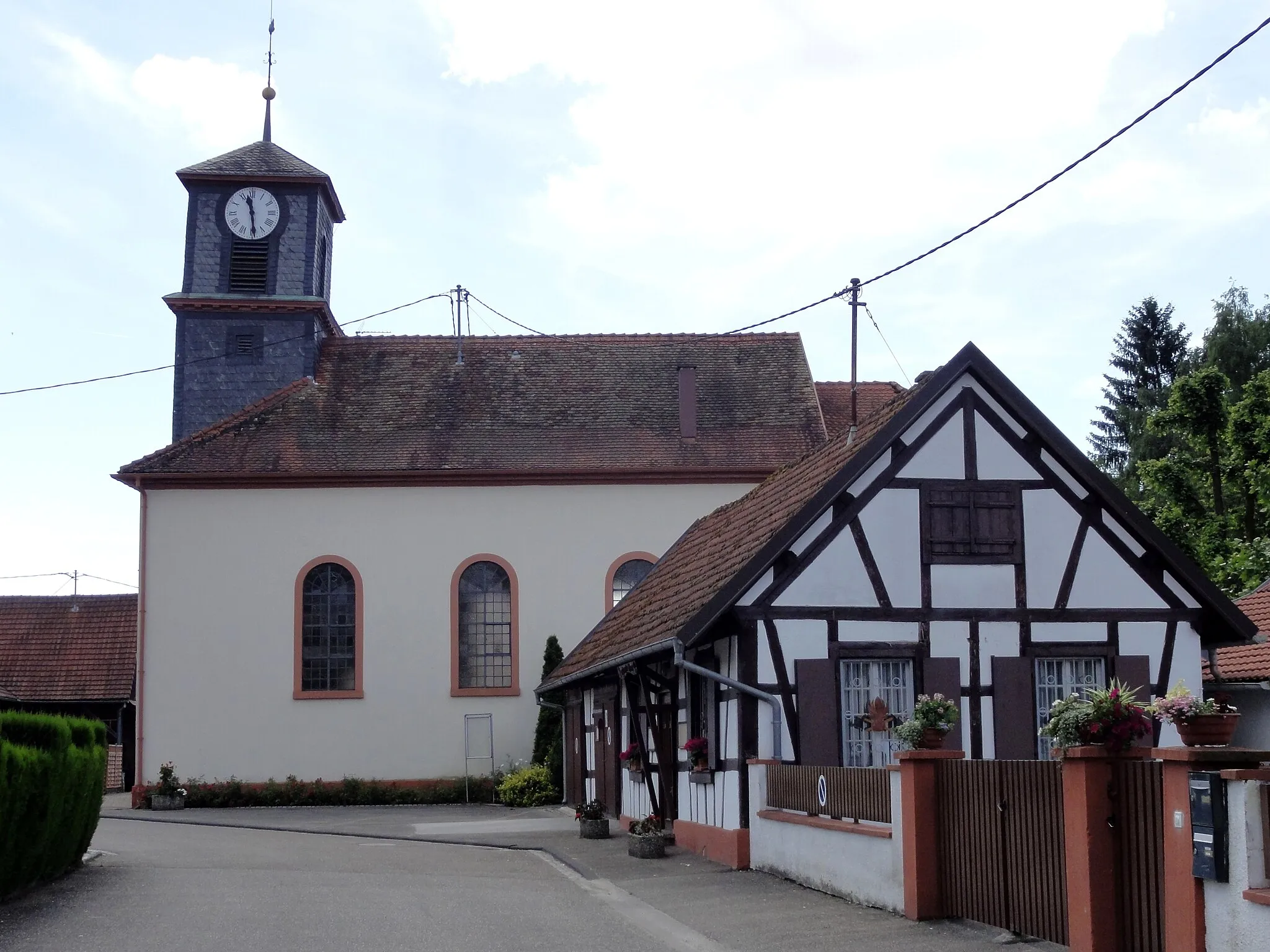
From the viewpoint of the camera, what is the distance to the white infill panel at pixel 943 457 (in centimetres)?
1667

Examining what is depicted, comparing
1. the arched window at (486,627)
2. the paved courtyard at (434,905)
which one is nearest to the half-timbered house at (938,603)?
the paved courtyard at (434,905)

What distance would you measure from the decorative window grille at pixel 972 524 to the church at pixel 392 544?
50.5ft

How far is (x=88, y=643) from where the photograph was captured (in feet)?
135

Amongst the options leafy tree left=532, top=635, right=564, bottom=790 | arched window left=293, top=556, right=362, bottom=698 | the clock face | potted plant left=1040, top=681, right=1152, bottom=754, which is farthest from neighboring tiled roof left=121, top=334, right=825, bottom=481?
potted plant left=1040, top=681, right=1152, bottom=754

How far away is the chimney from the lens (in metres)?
33.1

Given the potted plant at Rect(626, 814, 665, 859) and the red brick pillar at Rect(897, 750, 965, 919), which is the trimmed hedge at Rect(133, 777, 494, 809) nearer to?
the potted plant at Rect(626, 814, 665, 859)

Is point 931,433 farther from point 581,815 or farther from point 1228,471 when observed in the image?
point 1228,471

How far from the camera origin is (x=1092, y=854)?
9164 millimetres

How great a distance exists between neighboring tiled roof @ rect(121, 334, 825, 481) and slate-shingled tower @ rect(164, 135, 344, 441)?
3.58ft

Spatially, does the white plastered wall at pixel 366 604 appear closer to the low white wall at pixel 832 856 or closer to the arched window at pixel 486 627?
Answer: the arched window at pixel 486 627

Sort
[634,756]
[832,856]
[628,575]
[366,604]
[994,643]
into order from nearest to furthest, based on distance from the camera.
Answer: [832,856]
[994,643]
[634,756]
[366,604]
[628,575]

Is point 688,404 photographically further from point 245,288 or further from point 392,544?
point 245,288

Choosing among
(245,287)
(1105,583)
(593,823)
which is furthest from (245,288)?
(1105,583)

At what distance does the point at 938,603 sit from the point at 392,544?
17451mm
